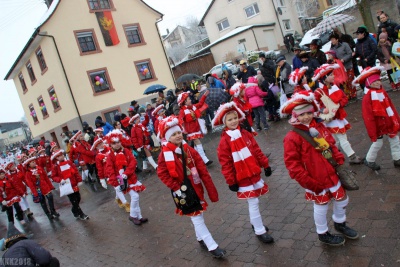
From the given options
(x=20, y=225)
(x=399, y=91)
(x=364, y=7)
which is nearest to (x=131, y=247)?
(x=20, y=225)

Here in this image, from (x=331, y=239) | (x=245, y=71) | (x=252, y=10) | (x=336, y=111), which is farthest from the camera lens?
(x=252, y=10)

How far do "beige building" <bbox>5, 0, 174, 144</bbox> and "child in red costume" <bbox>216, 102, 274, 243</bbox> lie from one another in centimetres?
1964

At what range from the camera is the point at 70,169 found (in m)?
7.74

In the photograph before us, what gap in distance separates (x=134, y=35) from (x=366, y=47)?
66.1 feet

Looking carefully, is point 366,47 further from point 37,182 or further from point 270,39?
point 270,39

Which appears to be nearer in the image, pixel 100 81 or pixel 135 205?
pixel 135 205

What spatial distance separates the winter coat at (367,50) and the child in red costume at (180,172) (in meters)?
7.09

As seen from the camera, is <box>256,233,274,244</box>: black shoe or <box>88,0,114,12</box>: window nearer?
<box>256,233,274,244</box>: black shoe

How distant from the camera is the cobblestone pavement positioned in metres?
3.48

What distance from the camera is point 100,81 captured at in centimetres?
2241

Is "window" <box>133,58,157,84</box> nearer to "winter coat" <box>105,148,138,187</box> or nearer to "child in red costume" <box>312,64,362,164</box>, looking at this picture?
"winter coat" <box>105,148,138,187</box>

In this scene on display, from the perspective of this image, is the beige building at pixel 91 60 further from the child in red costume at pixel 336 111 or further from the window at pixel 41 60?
the child in red costume at pixel 336 111

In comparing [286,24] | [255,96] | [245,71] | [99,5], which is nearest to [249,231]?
[255,96]

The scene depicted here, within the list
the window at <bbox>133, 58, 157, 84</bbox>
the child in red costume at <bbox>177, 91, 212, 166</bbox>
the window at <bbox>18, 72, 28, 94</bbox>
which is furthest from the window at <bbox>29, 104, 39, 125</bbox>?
the child in red costume at <bbox>177, 91, 212, 166</bbox>
